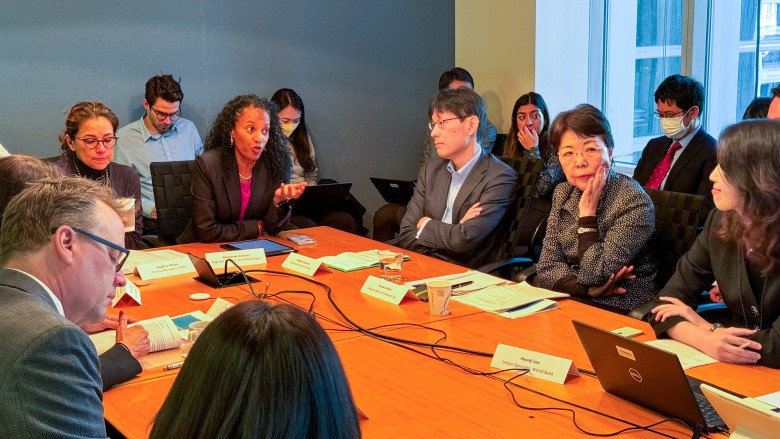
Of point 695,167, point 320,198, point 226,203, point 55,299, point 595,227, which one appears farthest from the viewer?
point 320,198

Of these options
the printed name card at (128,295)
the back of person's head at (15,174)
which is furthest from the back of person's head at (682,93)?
the back of person's head at (15,174)

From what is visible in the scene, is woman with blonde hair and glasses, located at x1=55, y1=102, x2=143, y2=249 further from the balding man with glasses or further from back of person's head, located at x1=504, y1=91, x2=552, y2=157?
back of person's head, located at x1=504, y1=91, x2=552, y2=157

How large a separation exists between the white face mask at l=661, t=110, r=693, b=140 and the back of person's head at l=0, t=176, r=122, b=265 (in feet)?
12.6

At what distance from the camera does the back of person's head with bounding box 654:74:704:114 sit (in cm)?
479

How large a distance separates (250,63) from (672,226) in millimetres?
3894

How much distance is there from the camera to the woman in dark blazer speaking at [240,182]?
4125mm

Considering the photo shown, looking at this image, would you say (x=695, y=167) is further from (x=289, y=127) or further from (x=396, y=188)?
(x=289, y=127)

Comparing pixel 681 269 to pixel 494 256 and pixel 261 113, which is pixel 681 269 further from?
pixel 261 113

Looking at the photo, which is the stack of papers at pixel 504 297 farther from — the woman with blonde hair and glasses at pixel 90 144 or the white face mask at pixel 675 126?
the white face mask at pixel 675 126

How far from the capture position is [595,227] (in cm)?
333

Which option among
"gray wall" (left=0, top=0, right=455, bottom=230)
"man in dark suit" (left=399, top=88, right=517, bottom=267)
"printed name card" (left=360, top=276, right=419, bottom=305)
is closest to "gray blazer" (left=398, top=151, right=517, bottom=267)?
"man in dark suit" (left=399, top=88, right=517, bottom=267)

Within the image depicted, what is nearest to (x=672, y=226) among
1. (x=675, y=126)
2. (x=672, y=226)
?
(x=672, y=226)

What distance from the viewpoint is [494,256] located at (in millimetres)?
4082

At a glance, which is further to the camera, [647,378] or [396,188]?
[396,188]
